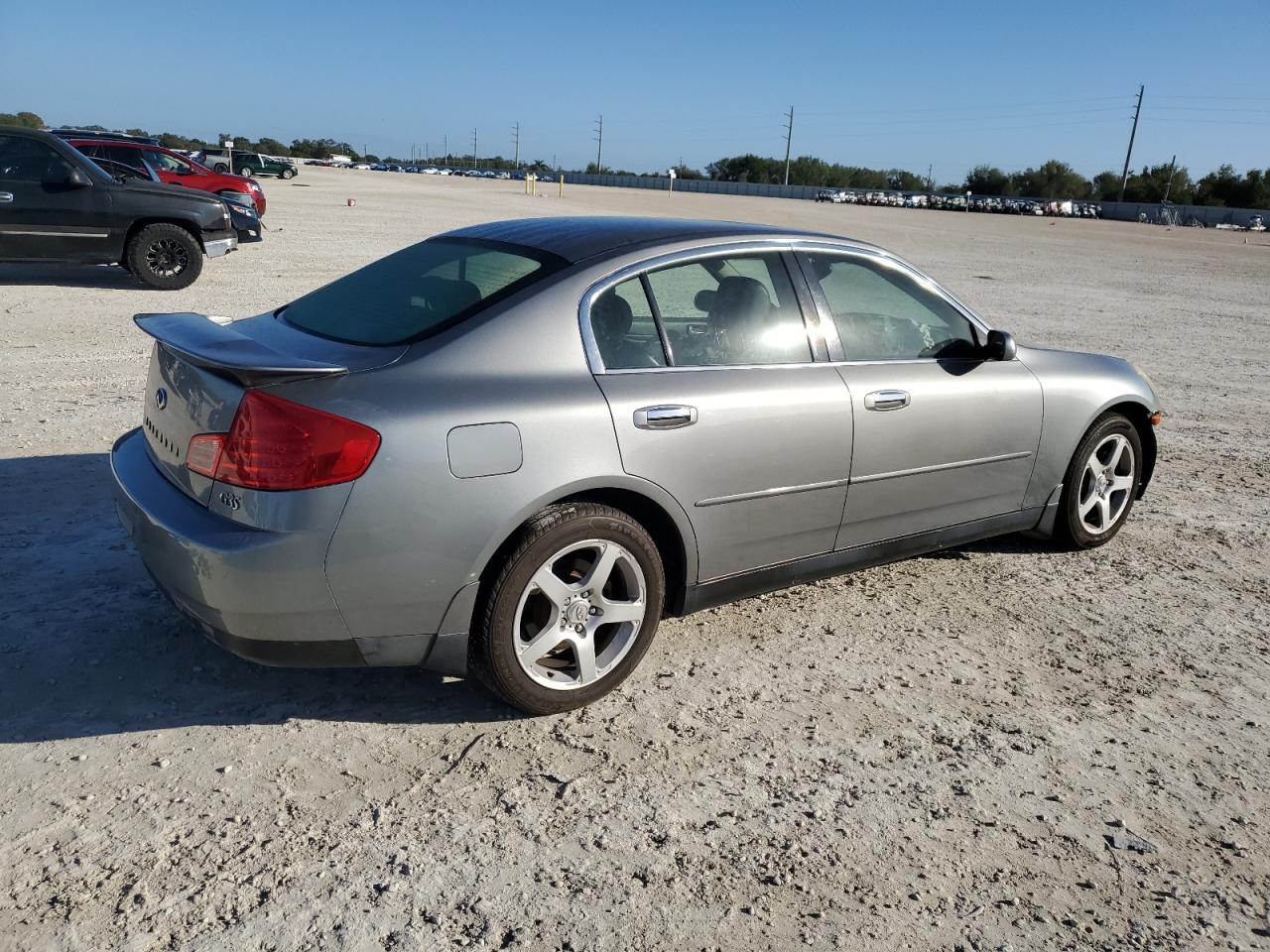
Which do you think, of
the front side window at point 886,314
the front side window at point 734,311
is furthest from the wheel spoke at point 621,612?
the front side window at point 886,314

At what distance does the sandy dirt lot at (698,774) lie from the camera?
2.53 m

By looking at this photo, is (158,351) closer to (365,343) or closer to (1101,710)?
(365,343)

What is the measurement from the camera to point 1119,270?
2406cm

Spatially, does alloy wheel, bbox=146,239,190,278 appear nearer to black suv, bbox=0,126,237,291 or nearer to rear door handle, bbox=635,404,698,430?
black suv, bbox=0,126,237,291

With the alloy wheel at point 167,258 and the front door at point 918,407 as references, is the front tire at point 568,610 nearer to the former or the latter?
the front door at point 918,407

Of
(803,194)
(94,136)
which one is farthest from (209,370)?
(803,194)

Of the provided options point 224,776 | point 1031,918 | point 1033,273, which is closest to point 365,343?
point 224,776

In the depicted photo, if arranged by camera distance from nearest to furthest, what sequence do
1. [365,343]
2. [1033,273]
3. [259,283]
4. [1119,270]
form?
1. [365,343]
2. [259,283]
3. [1033,273]
4. [1119,270]

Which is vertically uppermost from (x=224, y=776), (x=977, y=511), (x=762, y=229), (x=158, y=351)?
(x=762, y=229)

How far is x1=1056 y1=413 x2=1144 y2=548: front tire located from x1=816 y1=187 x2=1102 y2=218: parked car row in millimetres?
81663

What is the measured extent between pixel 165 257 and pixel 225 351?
10.4 metres

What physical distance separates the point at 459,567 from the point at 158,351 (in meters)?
1.47

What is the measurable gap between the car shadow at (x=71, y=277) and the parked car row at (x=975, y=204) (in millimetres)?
75920

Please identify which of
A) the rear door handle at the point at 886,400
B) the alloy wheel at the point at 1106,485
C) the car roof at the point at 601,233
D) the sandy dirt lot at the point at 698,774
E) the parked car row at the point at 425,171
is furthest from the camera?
the parked car row at the point at 425,171
